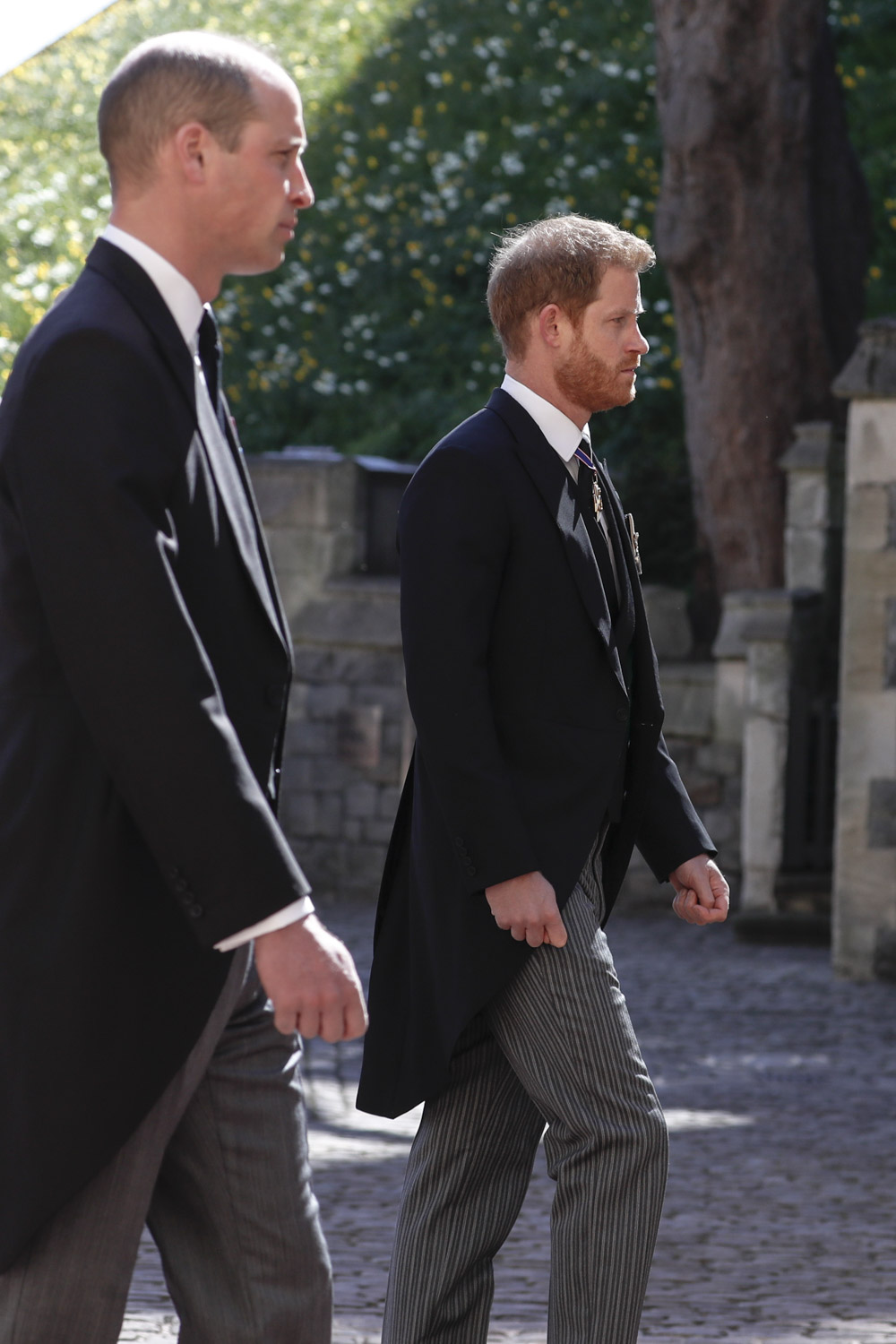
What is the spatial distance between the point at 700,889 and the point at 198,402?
1420 mm

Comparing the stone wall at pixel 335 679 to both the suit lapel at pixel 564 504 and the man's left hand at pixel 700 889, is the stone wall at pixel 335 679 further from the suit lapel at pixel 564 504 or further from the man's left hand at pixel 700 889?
the suit lapel at pixel 564 504

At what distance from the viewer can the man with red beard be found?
274cm

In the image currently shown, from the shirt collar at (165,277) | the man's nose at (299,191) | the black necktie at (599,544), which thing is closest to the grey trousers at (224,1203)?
the shirt collar at (165,277)

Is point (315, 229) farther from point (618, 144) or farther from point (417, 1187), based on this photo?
point (417, 1187)

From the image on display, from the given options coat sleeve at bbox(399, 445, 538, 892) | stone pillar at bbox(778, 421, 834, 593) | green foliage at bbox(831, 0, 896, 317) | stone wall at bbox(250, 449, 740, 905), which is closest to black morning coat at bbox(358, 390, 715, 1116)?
coat sleeve at bbox(399, 445, 538, 892)

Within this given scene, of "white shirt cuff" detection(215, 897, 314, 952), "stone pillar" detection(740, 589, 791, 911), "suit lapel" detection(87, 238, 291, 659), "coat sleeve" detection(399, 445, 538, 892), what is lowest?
"stone pillar" detection(740, 589, 791, 911)

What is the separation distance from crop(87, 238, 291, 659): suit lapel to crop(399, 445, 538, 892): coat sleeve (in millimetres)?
628

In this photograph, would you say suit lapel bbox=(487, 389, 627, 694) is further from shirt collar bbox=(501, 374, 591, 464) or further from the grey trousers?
the grey trousers

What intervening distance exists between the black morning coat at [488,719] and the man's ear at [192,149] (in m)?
0.88

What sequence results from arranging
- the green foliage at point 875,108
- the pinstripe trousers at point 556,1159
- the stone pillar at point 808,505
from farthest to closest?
the green foliage at point 875,108 → the stone pillar at point 808,505 → the pinstripe trousers at point 556,1159

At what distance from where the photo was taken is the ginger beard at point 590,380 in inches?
117

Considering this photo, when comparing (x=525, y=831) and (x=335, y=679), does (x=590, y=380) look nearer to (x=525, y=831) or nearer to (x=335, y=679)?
(x=525, y=831)

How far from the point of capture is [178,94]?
6.70ft

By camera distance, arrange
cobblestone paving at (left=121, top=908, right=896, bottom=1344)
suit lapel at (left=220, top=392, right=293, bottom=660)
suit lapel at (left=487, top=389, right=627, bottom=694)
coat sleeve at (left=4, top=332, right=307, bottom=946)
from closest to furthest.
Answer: coat sleeve at (left=4, top=332, right=307, bottom=946) → suit lapel at (left=220, top=392, right=293, bottom=660) → suit lapel at (left=487, top=389, right=627, bottom=694) → cobblestone paving at (left=121, top=908, right=896, bottom=1344)
